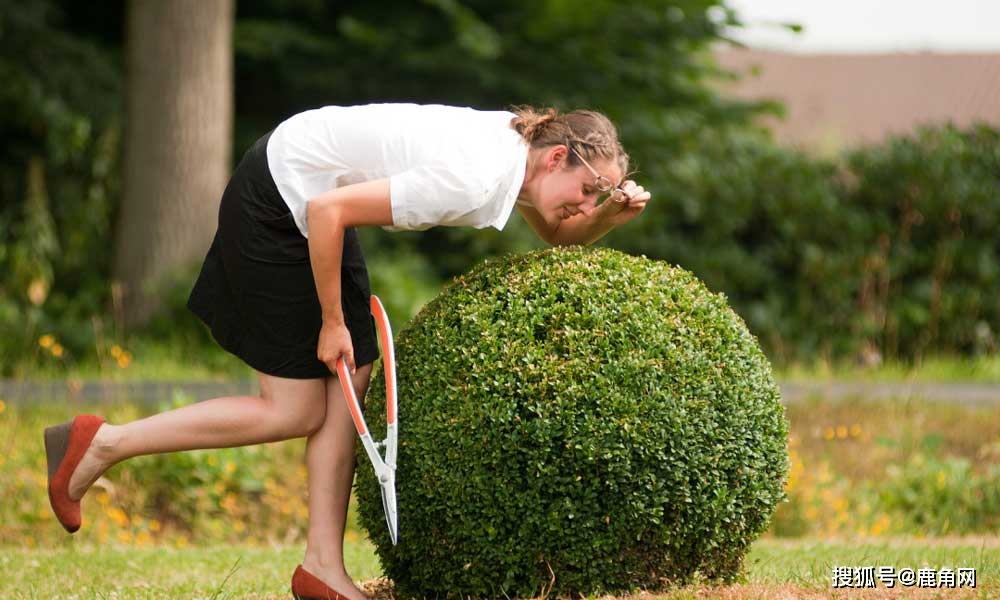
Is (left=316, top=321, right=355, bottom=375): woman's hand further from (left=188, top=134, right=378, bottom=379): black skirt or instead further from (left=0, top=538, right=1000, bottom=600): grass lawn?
(left=0, top=538, right=1000, bottom=600): grass lawn

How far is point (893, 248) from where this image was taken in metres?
9.41

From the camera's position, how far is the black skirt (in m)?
3.59

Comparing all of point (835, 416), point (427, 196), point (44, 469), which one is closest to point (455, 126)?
point (427, 196)

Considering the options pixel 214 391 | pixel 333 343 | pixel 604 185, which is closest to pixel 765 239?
pixel 214 391

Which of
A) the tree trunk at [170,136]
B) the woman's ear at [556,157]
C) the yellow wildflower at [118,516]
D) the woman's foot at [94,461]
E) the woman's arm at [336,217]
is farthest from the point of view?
the tree trunk at [170,136]

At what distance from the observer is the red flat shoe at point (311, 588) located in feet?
11.7

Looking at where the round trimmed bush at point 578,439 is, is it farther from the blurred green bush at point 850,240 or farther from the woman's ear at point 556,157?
the blurred green bush at point 850,240

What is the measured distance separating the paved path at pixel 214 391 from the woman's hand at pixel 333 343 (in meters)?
3.95

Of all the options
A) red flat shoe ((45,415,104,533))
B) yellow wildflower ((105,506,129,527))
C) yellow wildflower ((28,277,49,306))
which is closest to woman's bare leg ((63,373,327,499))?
red flat shoe ((45,415,104,533))

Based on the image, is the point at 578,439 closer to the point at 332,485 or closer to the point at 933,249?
the point at 332,485

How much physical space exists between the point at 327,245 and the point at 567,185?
2.51 ft

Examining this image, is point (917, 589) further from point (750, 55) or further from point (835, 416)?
point (750, 55)

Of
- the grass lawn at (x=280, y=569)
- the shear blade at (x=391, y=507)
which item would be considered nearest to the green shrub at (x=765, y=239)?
the grass lawn at (x=280, y=569)

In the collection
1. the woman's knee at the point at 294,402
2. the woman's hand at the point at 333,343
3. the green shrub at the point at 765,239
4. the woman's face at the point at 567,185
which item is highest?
the woman's face at the point at 567,185
